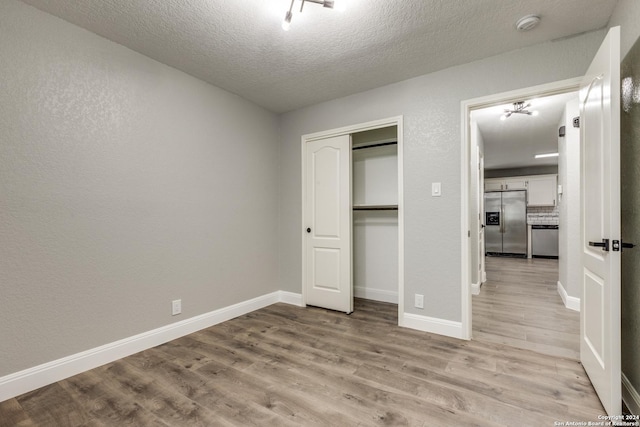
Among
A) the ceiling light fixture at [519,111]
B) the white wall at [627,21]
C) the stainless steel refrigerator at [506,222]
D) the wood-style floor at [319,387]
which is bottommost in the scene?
the wood-style floor at [319,387]

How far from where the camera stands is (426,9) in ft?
6.56

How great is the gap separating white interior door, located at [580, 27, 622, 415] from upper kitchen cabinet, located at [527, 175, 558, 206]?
732 centimetres

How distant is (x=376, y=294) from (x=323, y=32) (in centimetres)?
309

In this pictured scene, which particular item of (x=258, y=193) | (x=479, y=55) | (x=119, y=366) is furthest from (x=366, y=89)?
(x=119, y=366)

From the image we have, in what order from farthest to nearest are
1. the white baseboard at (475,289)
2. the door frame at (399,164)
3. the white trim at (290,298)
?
the white baseboard at (475,289)
the white trim at (290,298)
the door frame at (399,164)

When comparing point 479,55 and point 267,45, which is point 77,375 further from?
point 479,55

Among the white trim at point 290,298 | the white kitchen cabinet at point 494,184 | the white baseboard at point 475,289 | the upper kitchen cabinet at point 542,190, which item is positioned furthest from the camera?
the white kitchen cabinet at point 494,184

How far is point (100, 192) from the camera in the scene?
2266mm

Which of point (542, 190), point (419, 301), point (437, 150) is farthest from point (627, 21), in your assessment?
point (542, 190)

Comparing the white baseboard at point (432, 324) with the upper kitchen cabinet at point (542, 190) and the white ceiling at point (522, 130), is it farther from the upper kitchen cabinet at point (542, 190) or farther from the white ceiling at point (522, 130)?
the upper kitchen cabinet at point (542, 190)

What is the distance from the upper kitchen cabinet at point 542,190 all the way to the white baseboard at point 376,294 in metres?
6.65

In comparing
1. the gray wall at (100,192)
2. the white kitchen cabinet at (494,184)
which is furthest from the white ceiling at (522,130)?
the gray wall at (100,192)

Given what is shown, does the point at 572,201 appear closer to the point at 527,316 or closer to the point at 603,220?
the point at 527,316

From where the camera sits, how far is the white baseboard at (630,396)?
62.0 inches
